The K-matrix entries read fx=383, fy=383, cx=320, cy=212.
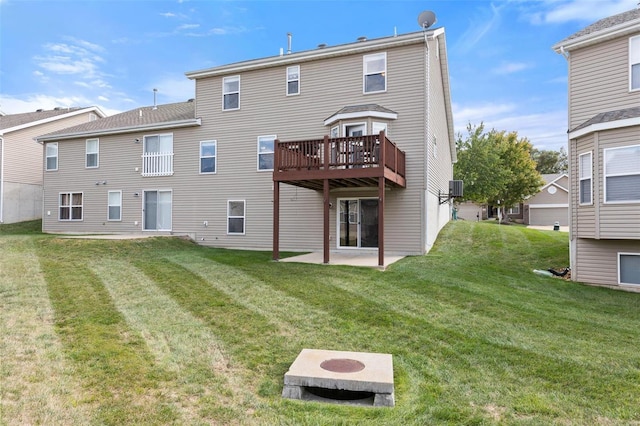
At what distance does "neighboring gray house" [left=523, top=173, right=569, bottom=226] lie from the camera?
1334 inches

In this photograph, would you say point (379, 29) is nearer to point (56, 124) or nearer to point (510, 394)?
point (510, 394)

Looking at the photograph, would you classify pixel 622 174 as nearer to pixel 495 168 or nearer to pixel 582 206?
pixel 582 206

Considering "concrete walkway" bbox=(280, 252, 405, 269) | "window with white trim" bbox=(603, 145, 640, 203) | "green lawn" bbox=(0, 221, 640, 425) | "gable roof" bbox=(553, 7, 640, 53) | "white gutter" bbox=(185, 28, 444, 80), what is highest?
"white gutter" bbox=(185, 28, 444, 80)

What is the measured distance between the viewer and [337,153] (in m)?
10.4

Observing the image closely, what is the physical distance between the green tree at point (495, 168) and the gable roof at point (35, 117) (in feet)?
87.2

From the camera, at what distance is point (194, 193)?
1586 cm

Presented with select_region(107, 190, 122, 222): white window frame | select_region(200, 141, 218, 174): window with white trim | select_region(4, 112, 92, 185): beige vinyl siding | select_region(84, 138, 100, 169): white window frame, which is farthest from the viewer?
select_region(4, 112, 92, 185): beige vinyl siding

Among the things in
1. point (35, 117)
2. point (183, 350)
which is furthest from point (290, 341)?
point (35, 117)

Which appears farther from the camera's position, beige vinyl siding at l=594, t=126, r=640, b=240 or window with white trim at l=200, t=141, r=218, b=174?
window with white trim at l=200, t=141, r=218, b=174

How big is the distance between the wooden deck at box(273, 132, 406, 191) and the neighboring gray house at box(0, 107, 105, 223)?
1776cm

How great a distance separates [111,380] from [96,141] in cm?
1704

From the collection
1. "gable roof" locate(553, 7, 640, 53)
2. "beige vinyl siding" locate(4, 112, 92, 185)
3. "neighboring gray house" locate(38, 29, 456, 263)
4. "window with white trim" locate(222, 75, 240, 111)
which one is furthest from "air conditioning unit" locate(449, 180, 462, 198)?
"beige vinyl siding" locate(4, 112, 92, 185)

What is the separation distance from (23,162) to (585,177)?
25.8 m

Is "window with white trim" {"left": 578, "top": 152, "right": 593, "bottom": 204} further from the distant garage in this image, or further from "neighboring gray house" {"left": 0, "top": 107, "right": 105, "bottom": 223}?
the distant garage
